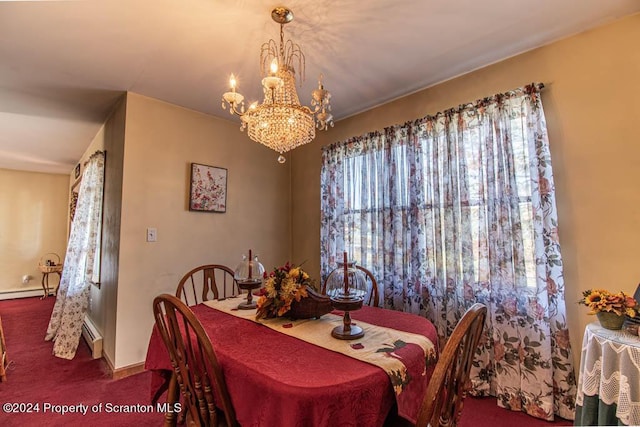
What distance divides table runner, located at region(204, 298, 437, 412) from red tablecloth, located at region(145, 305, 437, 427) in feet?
0.10

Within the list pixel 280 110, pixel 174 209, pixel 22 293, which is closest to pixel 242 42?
pixel 280 110

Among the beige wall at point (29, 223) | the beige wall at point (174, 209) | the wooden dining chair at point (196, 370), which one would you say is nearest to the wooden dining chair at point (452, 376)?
the wooden dining chair at point (196, 370)

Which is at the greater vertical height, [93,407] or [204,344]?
[204,344]

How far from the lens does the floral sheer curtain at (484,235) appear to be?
1854 mm

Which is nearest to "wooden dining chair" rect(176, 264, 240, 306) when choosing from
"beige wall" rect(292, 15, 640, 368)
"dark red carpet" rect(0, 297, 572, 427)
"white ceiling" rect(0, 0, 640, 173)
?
"dark red carpet" rect(0, 297, 572, 427)

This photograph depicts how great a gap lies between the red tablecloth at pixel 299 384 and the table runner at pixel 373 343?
0.10 ft

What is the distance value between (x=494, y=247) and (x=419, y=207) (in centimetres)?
63

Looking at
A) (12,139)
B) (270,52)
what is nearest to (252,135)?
(270,52)

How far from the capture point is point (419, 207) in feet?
8.11

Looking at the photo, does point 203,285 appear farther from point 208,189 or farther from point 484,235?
point 484,235

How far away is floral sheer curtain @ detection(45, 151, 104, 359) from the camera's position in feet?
9.75

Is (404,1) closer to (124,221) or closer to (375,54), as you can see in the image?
(375,54)

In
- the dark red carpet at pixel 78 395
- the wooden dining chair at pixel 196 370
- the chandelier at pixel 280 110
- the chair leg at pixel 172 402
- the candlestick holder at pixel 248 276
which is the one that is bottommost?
the dark red carpet at pixel 78 395

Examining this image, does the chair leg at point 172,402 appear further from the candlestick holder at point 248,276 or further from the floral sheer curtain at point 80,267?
the floral sheer curtain at point 80,267
